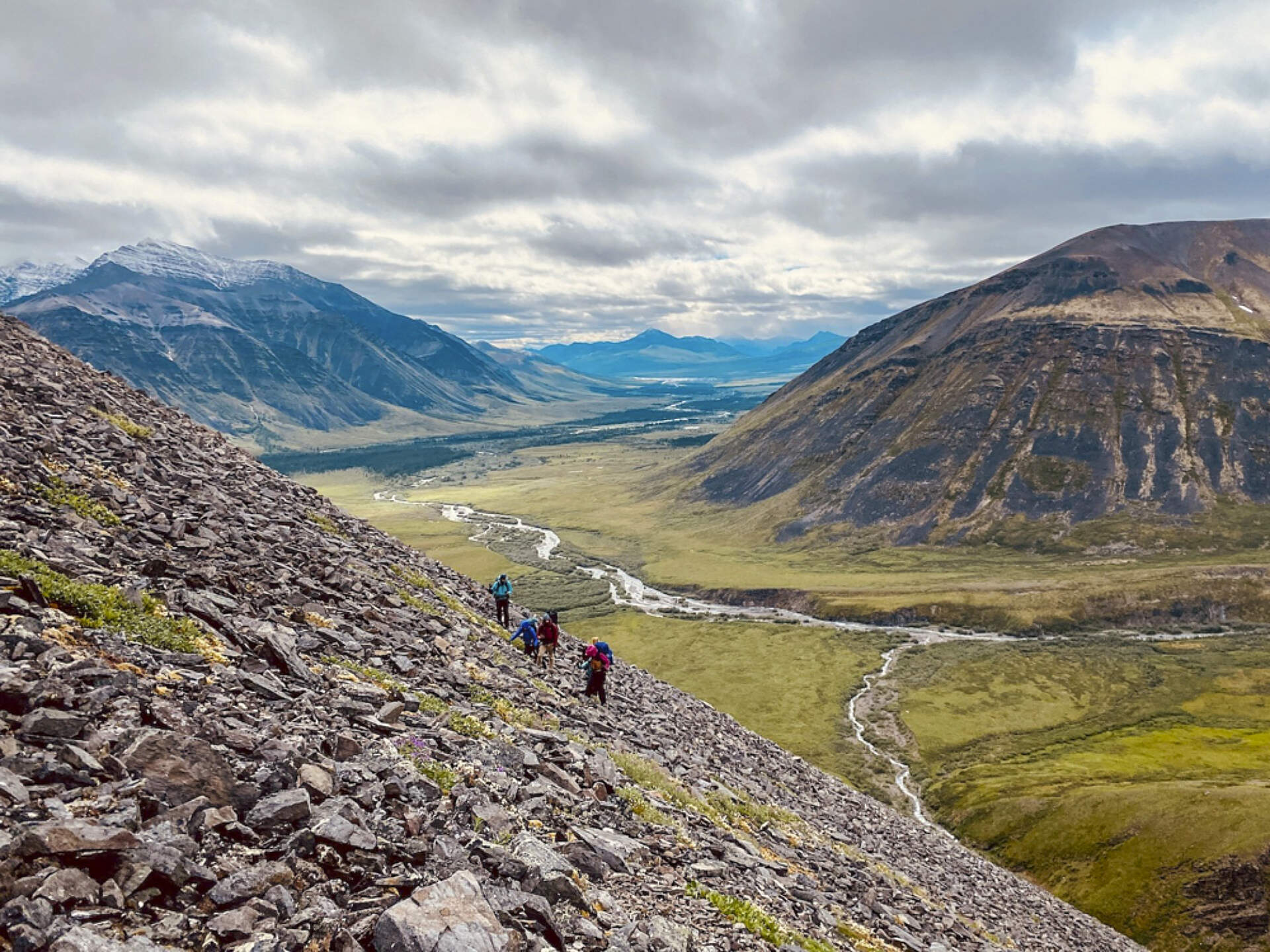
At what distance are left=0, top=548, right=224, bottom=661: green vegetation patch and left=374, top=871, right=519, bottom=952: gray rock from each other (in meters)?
9.11

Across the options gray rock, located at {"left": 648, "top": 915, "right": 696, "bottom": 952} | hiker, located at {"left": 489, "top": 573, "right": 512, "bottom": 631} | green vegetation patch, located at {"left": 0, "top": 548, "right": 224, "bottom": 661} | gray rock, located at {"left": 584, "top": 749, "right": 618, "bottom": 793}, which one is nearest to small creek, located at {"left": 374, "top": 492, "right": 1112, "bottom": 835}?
hiker, located at {"left": 489, "top": 573, "right": 512, "bottom": 631}

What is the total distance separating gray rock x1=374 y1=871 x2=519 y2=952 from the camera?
10.0 m

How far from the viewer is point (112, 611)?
52.6 ft

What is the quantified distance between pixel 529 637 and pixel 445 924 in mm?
27826

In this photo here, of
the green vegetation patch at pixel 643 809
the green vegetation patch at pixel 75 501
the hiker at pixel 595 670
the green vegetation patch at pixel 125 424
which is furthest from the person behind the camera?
the hiker at pixel 595 670

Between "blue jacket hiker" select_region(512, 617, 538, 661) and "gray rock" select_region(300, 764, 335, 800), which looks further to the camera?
"blue jacket hiker" select_region(512, 617, 538, 661)

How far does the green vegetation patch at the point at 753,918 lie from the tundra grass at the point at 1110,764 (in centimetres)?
6250

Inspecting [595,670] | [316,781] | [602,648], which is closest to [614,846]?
[316,781]

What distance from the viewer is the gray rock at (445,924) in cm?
1002

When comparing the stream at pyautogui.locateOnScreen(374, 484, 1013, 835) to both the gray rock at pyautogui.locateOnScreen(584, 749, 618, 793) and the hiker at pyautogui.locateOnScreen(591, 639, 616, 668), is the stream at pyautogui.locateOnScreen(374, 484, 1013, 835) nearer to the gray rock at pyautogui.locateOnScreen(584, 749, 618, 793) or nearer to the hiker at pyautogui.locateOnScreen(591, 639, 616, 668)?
the hiker at pyautogui.locateOnScreen(591, 639, 616, 668)

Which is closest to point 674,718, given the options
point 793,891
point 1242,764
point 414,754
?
point 793,891

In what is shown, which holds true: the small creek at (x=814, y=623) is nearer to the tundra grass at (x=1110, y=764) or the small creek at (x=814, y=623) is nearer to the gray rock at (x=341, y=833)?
the tundra grass at (x=1110, y=764)

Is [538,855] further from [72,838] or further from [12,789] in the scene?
[12,789]

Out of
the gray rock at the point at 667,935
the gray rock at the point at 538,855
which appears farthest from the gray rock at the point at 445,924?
the gray rock at the point at 667,935
